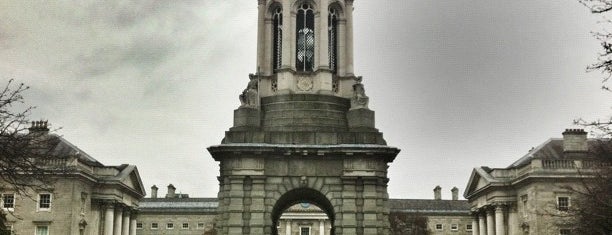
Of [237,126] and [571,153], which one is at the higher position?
[571,153]

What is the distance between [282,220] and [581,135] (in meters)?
48.1

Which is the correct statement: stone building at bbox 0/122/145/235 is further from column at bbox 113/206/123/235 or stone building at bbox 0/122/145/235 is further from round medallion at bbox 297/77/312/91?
round medallion at bbox 297/77/312/91

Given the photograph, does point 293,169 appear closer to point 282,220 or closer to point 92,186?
point 92,186

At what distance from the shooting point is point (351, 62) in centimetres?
2964

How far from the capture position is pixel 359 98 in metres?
27.9

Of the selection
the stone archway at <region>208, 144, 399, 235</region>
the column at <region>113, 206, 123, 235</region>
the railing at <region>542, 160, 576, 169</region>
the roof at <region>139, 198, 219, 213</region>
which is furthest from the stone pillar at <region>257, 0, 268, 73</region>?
the roof at <region>139, 198, 219, 213</region>

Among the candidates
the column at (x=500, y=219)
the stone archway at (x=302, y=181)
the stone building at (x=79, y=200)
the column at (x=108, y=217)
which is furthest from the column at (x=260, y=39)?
the column at (x=500, y=219)

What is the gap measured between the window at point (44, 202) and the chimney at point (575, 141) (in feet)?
118

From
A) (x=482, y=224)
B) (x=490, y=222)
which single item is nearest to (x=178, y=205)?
(x=482, y=224)

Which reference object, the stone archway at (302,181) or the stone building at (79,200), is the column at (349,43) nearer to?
the stone archway at (302,181)

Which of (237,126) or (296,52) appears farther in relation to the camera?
(296,52)

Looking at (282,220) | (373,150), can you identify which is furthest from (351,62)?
(282,220)

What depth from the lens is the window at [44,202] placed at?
169 ft

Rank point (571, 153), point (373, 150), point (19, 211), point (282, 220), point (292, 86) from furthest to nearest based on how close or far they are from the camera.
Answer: point (282, 220) → point (571, 153) → point (19, 211) → point (292, 86) → point (373, 150)
